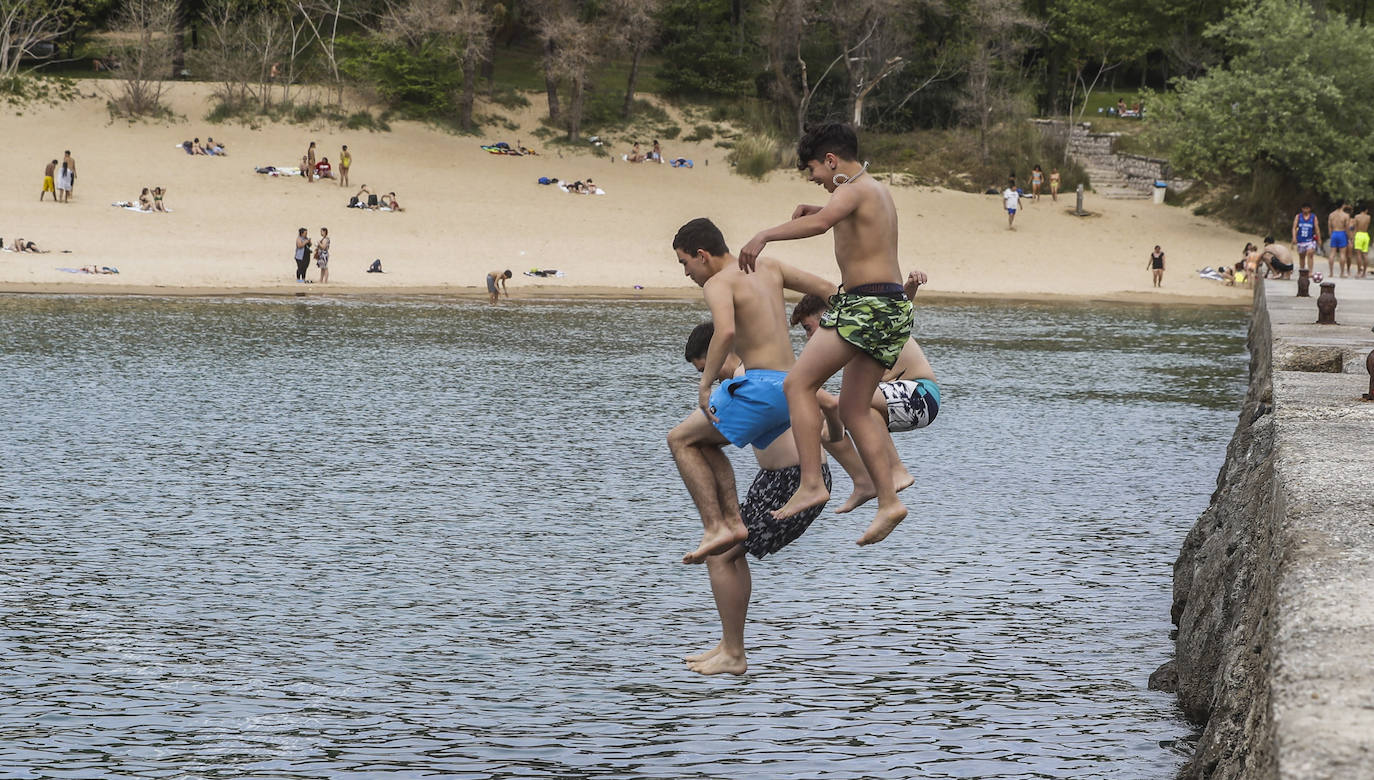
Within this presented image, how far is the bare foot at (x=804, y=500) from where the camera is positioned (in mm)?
7379

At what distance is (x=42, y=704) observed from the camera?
873 cm

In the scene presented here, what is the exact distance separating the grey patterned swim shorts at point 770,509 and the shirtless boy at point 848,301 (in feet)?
0.42

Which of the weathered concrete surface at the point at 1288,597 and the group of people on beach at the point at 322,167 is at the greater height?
the group of people on beach at the point at 322,167

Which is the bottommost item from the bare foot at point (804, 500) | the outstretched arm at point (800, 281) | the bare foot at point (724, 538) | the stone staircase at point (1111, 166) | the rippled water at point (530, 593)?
the rippled water at point (530, 593)

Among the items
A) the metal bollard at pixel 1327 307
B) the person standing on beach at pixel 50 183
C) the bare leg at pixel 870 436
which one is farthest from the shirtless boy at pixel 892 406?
the person standing on beach at pixel 50 183

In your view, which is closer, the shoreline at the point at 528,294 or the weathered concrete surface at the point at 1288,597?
the weathered concrete surface at the point at 1288,597

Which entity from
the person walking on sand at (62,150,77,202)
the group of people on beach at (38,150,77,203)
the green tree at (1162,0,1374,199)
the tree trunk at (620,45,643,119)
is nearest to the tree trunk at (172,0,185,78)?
the person walking on sand at (62,150,77,202)

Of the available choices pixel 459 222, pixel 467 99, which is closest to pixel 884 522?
pixel 459 222

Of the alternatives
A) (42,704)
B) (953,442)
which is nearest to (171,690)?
(42,704)

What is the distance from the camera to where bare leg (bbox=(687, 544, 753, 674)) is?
25.3ft

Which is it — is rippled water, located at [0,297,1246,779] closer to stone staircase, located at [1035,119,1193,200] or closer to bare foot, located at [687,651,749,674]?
bare foot, located at [687,651,749,674]

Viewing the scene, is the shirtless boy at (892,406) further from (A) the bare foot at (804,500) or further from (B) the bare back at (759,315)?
(A) the bare foot at (804,500)

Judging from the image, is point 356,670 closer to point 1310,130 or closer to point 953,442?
point 953,442

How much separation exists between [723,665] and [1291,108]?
50.8 m
